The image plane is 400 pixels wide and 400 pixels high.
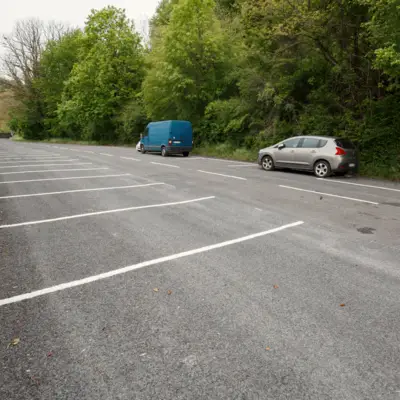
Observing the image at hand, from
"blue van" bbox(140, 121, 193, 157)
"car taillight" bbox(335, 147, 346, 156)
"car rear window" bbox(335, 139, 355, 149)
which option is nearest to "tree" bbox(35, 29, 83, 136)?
"blue van" bbox(140, 121, 193, 157)

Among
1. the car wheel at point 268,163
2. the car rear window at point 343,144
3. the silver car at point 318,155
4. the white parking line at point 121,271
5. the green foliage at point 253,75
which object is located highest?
the green foliage at point 253,75

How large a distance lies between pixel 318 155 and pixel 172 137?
11.3 m

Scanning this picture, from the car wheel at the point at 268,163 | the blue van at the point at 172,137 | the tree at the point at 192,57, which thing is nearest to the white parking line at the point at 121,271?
the car wheel at the point at 268,163

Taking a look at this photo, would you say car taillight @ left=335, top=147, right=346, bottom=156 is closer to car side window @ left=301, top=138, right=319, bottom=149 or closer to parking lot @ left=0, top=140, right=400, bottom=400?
car side window @ left=301, top=138, right=319, bottom=149

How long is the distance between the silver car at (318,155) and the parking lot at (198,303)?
5.81m

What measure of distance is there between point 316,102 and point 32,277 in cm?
1729

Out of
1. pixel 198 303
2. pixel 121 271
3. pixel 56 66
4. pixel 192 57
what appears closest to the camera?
pixel 198 303

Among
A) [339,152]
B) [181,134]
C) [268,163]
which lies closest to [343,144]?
[339,152]

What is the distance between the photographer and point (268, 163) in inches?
615

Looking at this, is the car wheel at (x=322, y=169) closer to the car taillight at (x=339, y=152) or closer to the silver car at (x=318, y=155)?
the silver car at (x=318, y=155)

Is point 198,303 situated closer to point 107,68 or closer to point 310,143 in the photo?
point 310,143

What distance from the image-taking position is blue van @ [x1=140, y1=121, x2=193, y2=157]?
73.9 feet

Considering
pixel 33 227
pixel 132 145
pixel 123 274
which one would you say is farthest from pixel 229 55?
pixel 123 274

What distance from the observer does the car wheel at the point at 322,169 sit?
13.4 meters
